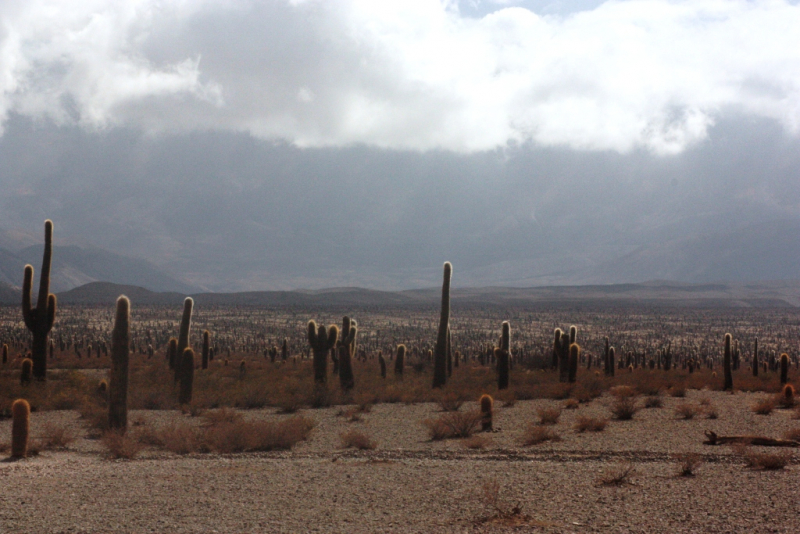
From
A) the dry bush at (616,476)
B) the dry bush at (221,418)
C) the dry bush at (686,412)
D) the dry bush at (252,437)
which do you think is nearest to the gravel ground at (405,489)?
the dry bush at (616,476)

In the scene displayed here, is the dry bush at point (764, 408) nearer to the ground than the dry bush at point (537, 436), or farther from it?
farther from it

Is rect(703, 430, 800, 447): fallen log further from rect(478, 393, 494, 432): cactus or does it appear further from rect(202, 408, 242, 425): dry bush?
rect(202, 408, 242, 425): dry bush

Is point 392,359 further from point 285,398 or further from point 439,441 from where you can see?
point 439,441

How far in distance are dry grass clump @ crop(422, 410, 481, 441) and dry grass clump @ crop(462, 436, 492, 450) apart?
860 mm

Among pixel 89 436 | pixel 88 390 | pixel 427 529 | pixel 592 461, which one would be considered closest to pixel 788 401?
pixel 592 461

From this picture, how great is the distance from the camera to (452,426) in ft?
60.5

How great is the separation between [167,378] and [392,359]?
57.7 feet

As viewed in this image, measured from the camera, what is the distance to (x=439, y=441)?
17781 millimetres

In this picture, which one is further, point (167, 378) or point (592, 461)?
point (167, 378)

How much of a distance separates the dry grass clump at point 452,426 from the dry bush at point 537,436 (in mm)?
1422

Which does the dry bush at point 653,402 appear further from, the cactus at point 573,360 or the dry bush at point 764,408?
the cactus at point 573,360

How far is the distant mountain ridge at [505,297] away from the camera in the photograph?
434 feet

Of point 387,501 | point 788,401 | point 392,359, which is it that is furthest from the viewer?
point 392,359

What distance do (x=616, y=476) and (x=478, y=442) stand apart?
4.41 m
